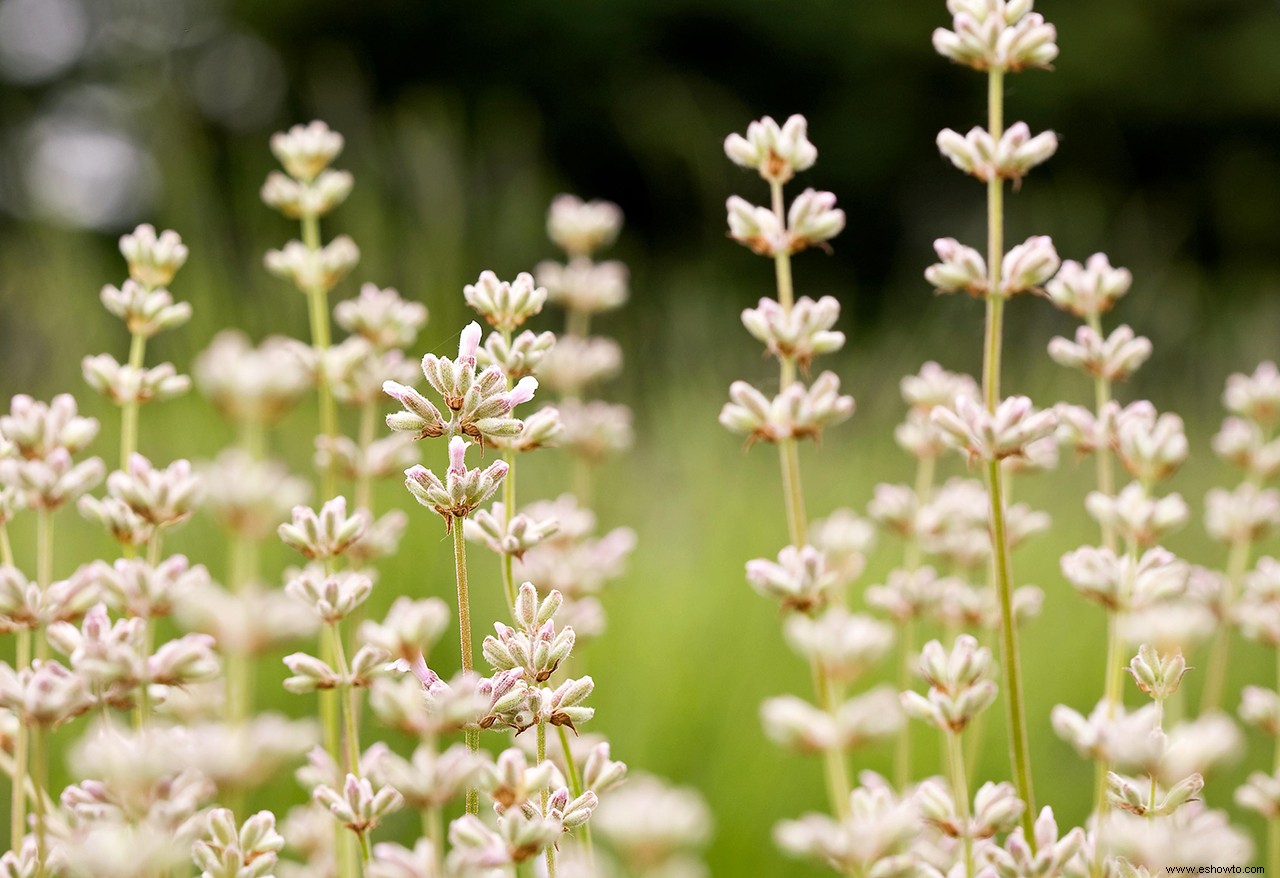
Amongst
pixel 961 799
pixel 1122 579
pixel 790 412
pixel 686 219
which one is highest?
pixel 686 219

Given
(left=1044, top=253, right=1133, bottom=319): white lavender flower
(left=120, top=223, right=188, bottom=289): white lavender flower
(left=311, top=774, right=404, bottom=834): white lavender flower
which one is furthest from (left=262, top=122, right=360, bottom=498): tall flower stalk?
(left=1044, top=253, right=1133, bottom=319): white lavender flower

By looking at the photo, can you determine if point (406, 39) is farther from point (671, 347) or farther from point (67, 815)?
point (67, 815)

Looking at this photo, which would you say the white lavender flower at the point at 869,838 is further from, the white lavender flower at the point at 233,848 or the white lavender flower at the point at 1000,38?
the white lavender flower at the point at 1000,38

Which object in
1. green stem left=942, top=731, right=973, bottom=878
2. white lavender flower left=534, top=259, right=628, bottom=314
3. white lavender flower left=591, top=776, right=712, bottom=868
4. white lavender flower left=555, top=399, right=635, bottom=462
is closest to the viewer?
white lavender flower left=591, top=776, right=712, bottom=868

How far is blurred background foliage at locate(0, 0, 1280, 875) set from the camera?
218cm

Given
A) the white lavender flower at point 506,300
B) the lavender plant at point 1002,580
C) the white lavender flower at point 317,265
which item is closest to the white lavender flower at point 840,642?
the lavender plant at point 1002,580

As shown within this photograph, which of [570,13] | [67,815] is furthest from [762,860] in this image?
[570,13]

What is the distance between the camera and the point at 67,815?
64 cm

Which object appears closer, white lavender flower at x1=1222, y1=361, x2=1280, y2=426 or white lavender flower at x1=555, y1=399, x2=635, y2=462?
white lavender flower at x1=1222, y1=361, x2=1280, y2=426

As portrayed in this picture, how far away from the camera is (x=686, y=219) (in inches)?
373

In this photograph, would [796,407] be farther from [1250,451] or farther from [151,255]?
[1250,451]

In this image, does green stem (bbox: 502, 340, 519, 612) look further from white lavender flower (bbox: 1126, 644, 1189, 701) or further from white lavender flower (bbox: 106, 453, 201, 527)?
white lavender flower (bbox: 1126, 644, 1189, 701)

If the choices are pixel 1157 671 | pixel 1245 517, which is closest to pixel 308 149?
pixel 1157 671

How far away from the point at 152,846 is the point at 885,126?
1153 centimetres
